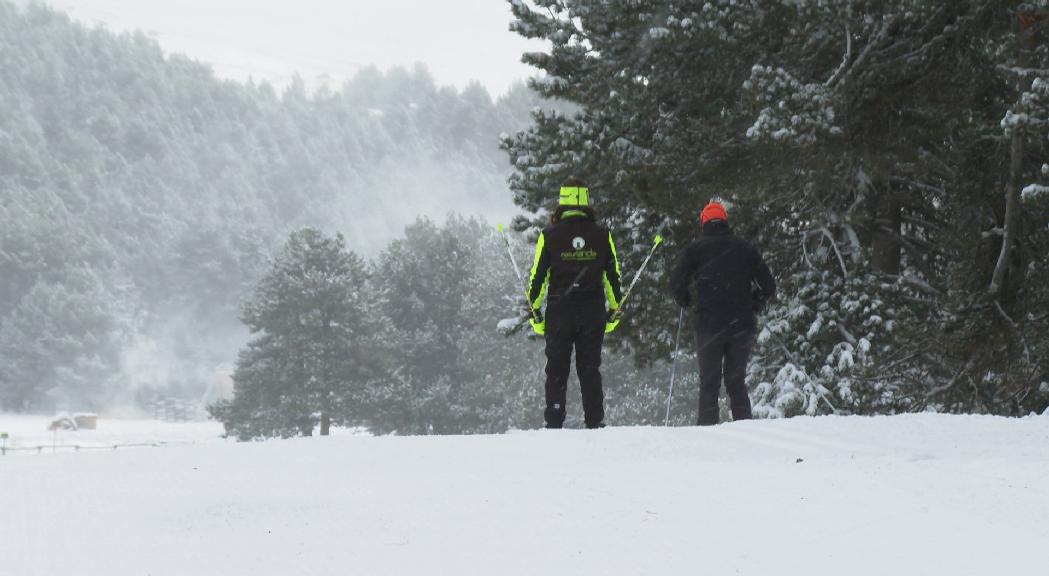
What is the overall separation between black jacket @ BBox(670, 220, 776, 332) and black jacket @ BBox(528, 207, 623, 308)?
75 centimetres

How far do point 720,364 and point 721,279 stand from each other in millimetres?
702

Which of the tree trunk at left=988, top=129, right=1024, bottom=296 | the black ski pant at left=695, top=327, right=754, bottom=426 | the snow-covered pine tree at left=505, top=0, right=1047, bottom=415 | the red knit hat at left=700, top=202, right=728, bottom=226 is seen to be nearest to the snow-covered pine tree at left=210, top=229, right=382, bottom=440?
the snow-covered pine tree at left=505, top=0, right=1047, bottom=415

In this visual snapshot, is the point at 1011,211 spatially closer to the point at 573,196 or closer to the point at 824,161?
the point at 824,161

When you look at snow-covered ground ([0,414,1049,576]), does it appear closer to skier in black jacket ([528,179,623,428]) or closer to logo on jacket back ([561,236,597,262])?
skier in black jacket ([528,179,623,428])

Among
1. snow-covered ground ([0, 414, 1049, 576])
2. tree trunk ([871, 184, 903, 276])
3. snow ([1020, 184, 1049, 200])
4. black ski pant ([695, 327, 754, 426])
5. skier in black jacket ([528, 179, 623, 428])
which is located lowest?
snow-covered ground ([0, 414, 1049, 576])

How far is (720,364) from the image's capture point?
10.0 meters

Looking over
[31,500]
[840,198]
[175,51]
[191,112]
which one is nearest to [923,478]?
[31,500]

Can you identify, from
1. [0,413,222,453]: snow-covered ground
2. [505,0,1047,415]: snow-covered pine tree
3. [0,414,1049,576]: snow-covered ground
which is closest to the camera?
[0,414,1049,576]: snow-covered ground

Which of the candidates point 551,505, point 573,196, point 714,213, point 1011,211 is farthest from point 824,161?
point 551,505

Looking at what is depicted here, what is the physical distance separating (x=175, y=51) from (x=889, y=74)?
17028 cm

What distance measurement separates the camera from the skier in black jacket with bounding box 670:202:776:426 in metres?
9.85

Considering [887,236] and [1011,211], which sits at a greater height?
[887,236]

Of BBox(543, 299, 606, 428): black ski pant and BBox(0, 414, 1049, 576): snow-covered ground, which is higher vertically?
BBox(543, 299, 606, 428): black ski pant

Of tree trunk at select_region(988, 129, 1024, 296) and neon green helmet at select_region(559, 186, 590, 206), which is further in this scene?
tree trunk at select_region(988, 129, 1024, 296)
